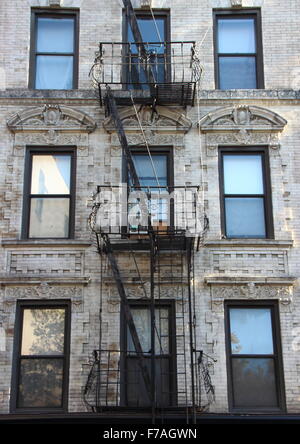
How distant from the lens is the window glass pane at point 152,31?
16112mm

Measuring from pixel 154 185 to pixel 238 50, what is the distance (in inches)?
142

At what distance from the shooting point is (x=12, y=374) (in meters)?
13.8

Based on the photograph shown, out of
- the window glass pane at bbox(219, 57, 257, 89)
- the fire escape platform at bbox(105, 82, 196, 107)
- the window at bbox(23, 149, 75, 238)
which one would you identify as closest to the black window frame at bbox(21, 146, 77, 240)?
the window at bbox(23, 149, 75, 238)

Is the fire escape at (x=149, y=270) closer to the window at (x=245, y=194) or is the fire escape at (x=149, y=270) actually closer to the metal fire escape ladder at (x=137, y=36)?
the metal fire escape ladder at (x=137, y=36)

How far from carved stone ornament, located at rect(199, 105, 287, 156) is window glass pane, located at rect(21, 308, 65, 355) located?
14.5 ft

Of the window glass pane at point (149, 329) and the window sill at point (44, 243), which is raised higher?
the window sill at point (44, 243)

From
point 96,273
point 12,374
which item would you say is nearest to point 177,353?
point 96,273

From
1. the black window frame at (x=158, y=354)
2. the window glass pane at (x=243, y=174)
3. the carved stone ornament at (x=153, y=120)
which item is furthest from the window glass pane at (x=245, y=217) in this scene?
the black window frame at (x=158, y=354)

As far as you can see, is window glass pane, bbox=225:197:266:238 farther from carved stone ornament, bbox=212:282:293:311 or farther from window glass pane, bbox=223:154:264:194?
carved stone ornament, bbox=212:282:293:311

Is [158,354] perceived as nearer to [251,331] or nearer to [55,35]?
[251,331]

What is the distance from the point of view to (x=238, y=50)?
16.2 metres

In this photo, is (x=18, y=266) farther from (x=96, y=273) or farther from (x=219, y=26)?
(x=219, y=26)

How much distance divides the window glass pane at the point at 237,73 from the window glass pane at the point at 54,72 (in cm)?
318

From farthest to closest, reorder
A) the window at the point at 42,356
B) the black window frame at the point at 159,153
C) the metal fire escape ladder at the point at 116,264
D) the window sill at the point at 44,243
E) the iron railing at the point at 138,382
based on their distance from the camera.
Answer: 1. the black window frame at the point at 159,153
2. the window sill at the point at 44,243
3. the window at the point at 42,356
4. the iron railing at the point at 138,382
5. the metal fire escape ladder at the point at 116,264
